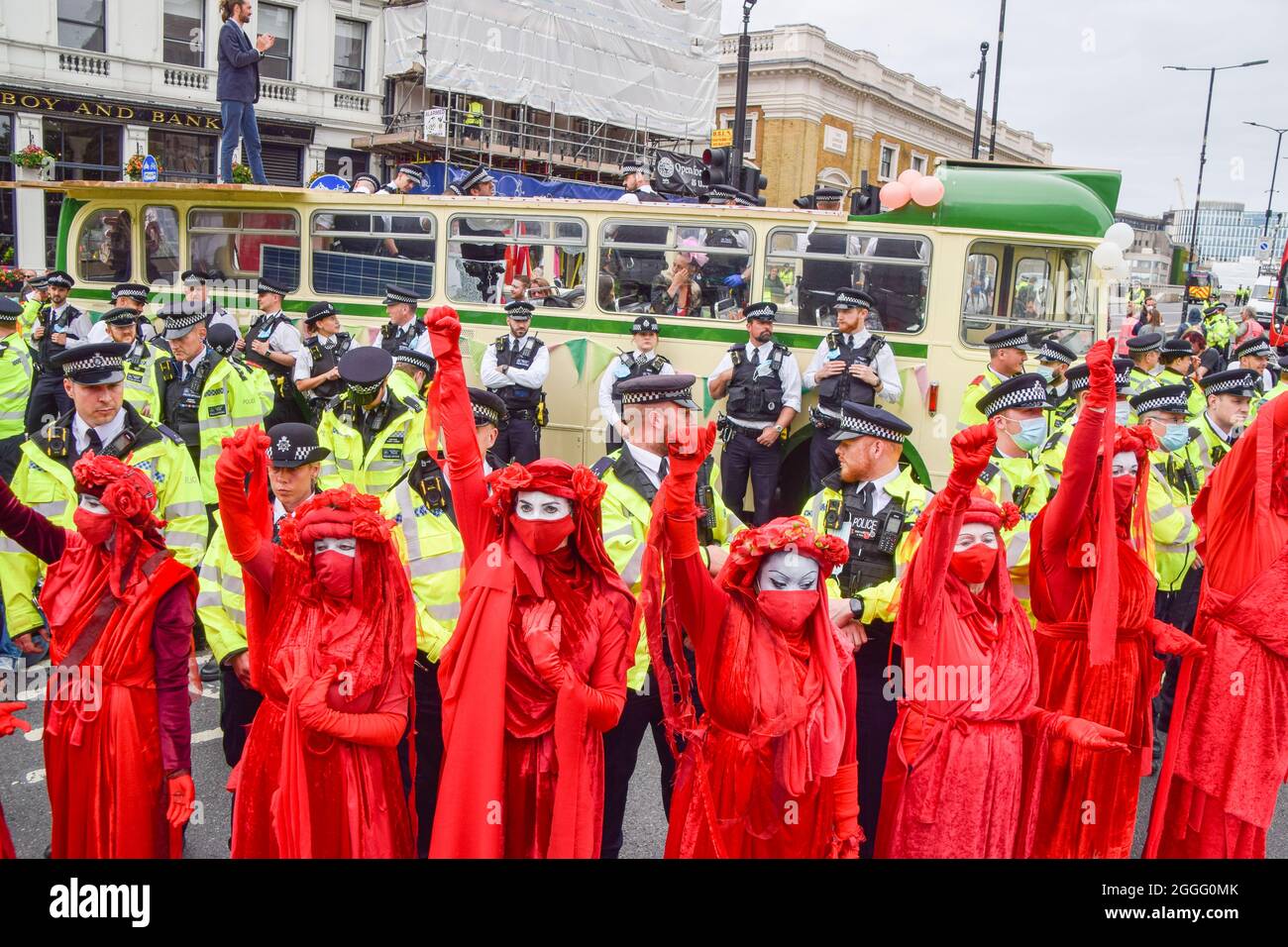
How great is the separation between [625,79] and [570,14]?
2458mm

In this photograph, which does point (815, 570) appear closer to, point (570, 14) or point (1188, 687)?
point (1188, 687)

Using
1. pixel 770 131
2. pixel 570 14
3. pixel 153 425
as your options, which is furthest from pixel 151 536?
pixel 770 131

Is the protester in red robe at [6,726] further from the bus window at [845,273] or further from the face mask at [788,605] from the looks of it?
the bus window at [845,273]

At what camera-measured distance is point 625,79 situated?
27.3 m

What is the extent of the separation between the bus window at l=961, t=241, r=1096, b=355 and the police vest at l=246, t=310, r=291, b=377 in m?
5.99

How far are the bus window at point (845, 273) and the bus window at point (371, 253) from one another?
326 centimetres

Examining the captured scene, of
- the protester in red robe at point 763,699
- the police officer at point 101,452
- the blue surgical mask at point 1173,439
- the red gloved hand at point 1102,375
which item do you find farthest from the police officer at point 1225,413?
the police officer at point 101,452

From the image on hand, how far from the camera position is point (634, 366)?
8172 mm

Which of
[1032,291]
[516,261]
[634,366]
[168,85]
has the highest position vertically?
[168,85]

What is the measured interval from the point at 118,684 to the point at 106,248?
8.51 m

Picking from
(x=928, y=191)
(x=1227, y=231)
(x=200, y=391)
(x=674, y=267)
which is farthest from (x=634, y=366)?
(x=1227, y=231)

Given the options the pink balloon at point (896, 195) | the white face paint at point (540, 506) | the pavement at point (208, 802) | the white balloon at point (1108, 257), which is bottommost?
the pavement at point (208, 802)

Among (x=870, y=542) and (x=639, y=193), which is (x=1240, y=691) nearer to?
(x=870, y=542)

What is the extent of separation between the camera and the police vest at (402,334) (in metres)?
8.62
